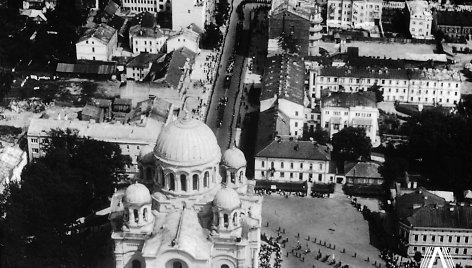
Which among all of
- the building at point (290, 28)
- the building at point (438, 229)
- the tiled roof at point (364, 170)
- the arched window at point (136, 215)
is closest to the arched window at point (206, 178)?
the arched window at point (136, 215)

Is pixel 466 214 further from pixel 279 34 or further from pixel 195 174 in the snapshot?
pixel 279 34

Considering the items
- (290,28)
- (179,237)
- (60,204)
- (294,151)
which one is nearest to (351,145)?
(294,151)

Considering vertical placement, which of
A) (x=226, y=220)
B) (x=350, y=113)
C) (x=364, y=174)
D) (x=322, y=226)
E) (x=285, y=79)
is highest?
(x=285, y=79)

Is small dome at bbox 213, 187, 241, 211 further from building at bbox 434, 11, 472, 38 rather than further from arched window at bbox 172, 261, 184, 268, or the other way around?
building at bbox 434, 11, 472, 38

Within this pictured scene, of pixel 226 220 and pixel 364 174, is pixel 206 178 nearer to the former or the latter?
pixel 226 220

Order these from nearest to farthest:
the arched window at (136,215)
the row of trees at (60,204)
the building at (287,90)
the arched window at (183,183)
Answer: the arched window at (136,215) → the arched window at (183,183) → the row of trees at (60,204) → the building at (287,90)

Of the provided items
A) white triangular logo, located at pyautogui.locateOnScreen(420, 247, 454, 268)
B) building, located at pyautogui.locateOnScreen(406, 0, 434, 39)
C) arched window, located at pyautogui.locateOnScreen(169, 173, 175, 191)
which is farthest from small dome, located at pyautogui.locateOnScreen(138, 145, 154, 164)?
building, located at pyautogui.locateOnScreen(406, 0, 434, 39)

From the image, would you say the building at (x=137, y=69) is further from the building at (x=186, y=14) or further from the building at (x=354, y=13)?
the building at (x=354, y=13)
